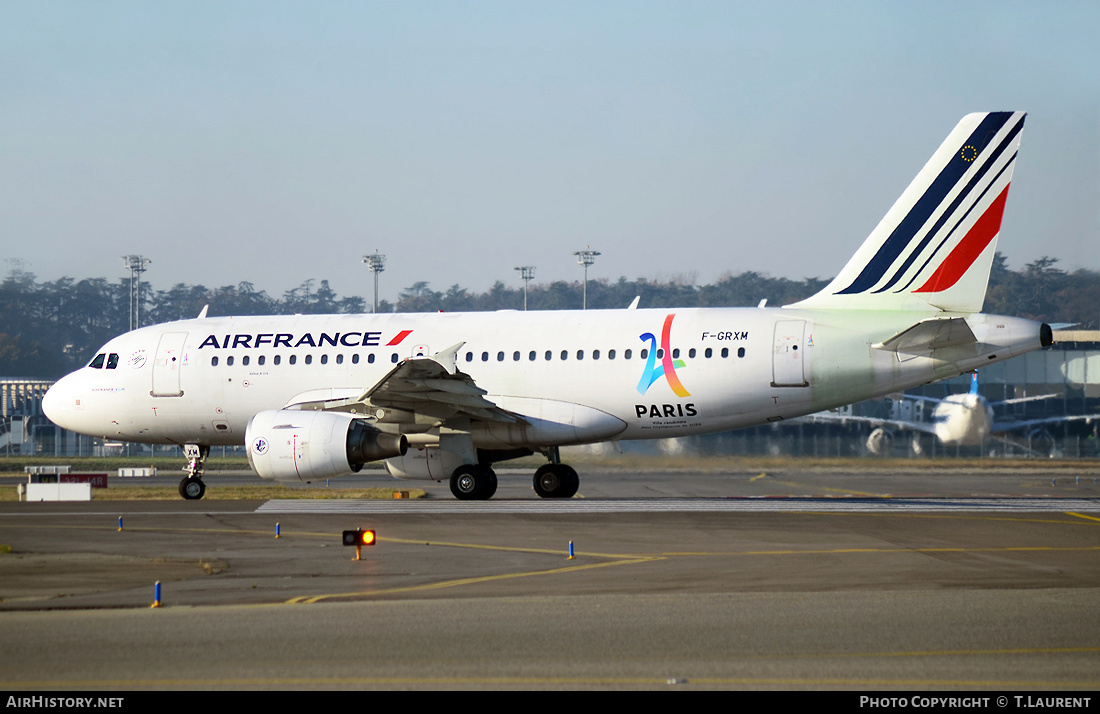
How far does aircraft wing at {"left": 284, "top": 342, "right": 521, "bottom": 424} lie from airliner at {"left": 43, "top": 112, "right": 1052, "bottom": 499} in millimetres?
49

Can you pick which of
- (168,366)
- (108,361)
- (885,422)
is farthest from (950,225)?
(885,422)

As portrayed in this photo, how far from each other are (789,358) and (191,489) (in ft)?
47.5

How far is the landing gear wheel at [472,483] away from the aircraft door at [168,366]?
7705 millimetres

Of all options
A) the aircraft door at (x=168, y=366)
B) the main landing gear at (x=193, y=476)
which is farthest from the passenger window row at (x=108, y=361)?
the main landing gear at (x=193, y=476)

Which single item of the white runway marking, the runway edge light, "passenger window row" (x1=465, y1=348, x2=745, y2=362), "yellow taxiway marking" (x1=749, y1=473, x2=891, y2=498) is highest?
"passenger window row" (x1=465, y1=348, x2=745, y2=362)

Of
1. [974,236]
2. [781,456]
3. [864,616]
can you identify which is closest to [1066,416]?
[781,456]

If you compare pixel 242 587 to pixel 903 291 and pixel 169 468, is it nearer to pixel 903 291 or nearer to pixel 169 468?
pixel 903 291

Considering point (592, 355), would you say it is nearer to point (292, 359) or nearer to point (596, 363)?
point (596, 363)

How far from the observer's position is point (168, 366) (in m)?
26.3

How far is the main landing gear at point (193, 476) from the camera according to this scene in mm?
25625

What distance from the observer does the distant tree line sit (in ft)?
262

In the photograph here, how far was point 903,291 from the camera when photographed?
2284cm

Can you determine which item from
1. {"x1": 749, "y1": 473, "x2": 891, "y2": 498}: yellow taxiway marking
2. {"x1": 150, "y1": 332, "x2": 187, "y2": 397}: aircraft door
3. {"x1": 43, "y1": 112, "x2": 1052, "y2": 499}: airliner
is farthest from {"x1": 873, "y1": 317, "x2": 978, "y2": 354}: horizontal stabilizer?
{"x1": 150, "y1": 332, "x2": 187, "y2": 397}: aircraft door

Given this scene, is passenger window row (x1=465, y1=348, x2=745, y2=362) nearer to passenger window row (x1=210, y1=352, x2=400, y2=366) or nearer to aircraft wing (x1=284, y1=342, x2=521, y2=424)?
aircraft wing (x1=284, y1=342, x2=521, y2=424)
